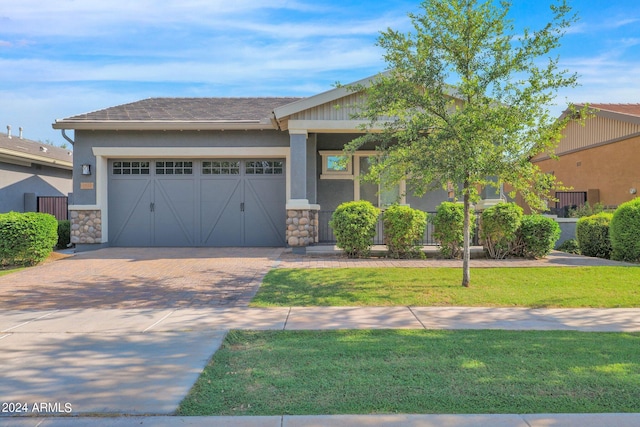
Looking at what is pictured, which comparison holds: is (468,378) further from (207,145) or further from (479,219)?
(207,145)

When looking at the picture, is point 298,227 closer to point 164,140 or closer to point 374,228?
point 374,228

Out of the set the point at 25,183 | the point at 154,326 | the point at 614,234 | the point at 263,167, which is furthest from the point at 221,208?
the point at 614,234

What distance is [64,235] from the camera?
50.2ft

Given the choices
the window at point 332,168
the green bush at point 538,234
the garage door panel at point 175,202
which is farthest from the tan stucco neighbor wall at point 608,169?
the garage door panel at point 175,202

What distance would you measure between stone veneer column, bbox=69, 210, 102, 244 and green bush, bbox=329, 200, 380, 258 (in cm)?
767

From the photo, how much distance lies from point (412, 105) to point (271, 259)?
560 cm

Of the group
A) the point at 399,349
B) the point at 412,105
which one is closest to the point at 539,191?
the point at 412,105

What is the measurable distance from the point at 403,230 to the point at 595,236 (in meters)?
5.82

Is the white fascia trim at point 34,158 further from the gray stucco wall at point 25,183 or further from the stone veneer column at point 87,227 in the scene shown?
the stone veneer column at point 87,227

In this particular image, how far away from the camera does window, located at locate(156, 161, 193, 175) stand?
15.2 m

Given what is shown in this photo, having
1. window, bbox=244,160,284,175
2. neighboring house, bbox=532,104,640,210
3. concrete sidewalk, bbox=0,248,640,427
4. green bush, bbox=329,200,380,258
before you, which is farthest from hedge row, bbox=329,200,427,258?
neighboring house, bbox=532,104,640,210

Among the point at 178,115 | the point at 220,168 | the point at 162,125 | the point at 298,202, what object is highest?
the point at 178,115

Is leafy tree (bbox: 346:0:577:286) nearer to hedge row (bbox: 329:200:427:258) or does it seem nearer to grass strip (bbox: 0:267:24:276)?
hedge row (bbox: 329:200:427:258)

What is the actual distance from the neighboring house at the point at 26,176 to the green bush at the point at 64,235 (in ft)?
9.53
